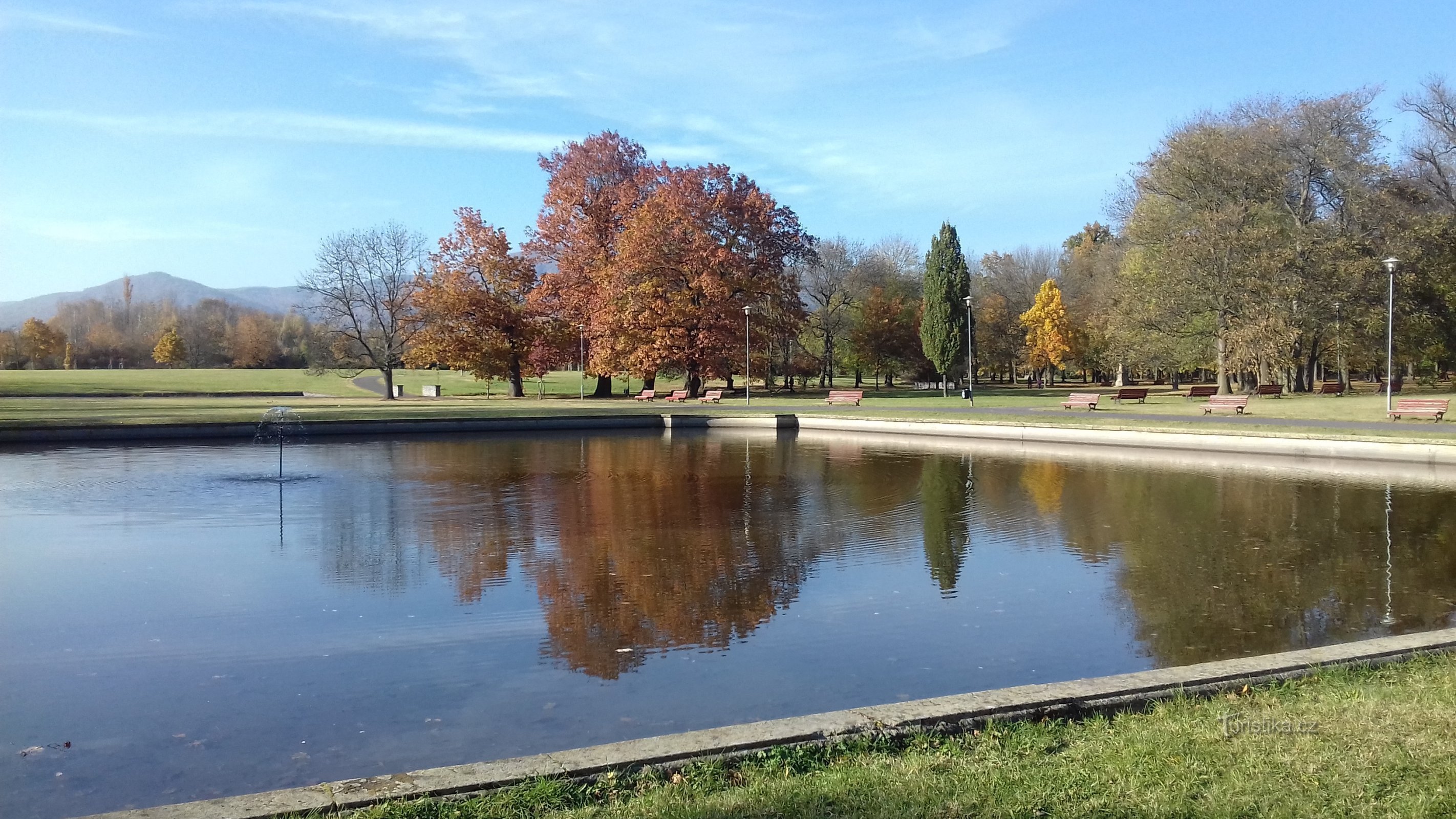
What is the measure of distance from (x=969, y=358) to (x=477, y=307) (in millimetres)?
24467

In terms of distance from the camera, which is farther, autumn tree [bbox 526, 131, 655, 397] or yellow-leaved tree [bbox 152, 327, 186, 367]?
yellow-leaved tree [bbox 152, 327, 186, 367]

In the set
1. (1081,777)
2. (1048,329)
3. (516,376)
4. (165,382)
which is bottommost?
(1081,777)

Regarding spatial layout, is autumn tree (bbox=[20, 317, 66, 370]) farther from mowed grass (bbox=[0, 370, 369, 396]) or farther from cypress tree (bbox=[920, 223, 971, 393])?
cypress tree (bbox=[920, 223, 971, 393])

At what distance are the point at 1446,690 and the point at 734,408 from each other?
1293 inches

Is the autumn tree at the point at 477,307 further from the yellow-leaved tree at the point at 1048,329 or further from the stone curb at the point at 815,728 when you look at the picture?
the stone curb at the point at 815,728

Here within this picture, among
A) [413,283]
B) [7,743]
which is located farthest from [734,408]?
[7,743]

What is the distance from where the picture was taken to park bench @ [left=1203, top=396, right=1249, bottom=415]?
101ft

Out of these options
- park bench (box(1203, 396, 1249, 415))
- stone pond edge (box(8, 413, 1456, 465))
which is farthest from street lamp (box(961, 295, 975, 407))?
stone pond edge (box(8, 413, 1456, 465))

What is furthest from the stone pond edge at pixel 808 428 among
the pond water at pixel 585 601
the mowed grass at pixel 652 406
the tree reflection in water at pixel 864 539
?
the tree reflection in water at pixel 864 539

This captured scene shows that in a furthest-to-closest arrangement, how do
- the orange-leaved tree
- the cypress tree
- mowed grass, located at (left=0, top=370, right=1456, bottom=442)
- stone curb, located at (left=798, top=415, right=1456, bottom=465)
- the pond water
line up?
the cypress tree
the orange-leaved tree
mowed grass, located at (left=0, top=370, right=1456, bottom=442)
stone curb, located at (left=798, top=415, right=1456, bottom=465)
the pond water

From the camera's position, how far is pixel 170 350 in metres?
105

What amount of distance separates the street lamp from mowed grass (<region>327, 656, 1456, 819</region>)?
118 ft

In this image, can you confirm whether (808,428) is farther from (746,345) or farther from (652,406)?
(746,345)

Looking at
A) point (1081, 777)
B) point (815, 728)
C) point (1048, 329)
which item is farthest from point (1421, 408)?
point (1048, 329)
